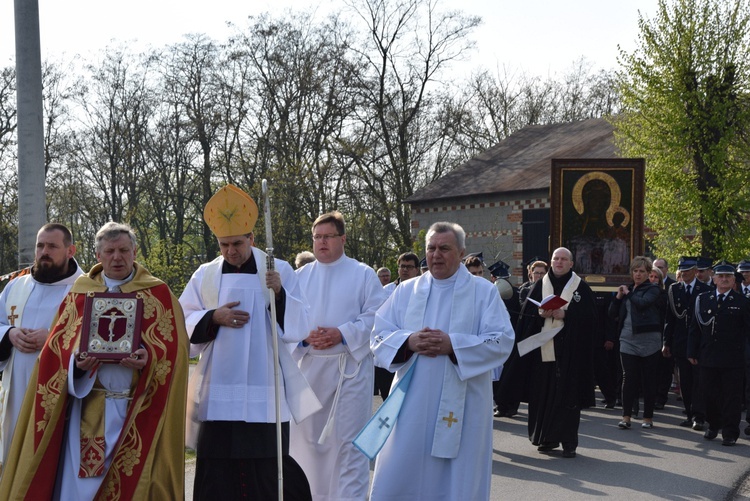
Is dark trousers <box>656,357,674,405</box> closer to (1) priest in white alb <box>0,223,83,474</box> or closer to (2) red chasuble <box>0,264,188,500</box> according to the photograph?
(1) priest in white alb <box>0,223,83,474</box>

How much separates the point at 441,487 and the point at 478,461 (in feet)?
0.86

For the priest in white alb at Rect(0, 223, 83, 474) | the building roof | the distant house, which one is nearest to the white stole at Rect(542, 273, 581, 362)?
the priest in white alb at Rect(0, 223, 83, 474)

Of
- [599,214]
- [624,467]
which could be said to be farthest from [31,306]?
[599,214]

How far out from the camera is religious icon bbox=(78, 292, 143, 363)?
5.72 meters

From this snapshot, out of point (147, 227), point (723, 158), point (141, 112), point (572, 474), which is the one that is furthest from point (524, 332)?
point (147, 227)

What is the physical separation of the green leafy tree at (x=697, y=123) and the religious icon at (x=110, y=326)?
2380 centimetres

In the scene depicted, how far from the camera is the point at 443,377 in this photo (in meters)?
6.08

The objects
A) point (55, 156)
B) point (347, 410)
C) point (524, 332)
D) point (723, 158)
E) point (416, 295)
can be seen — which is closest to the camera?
point (416, 295)

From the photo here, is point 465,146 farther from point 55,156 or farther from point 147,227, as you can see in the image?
point 55,156

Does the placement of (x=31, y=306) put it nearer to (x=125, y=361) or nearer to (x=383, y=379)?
(x=125, y=361)

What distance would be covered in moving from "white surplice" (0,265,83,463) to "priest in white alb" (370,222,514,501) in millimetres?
2229

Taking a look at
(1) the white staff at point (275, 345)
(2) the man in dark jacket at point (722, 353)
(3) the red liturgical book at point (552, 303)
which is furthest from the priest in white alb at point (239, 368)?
(2) the man in dark jacket at point (722, 353)

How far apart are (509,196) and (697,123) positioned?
8630 millimetres

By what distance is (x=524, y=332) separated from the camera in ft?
36.4
